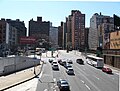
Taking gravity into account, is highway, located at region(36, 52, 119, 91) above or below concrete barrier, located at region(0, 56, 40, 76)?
below

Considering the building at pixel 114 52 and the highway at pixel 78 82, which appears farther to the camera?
the building at pixel 114 52

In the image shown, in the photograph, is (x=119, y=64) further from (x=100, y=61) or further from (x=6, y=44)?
(x=6, y=44)

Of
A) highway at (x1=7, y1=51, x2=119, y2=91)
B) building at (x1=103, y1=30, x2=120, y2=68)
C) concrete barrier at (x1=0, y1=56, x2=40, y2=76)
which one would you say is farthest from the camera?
building at (x1=103, y1=30, x2=120, y2=68)

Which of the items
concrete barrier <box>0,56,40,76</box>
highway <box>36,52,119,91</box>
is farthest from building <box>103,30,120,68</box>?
concrete barrier <box>0,56,40,76</box>

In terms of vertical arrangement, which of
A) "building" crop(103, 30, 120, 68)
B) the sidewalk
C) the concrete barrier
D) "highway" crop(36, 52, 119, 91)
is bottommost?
"highway" crop(36, 52, 119, 91)

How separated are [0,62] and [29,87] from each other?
1916cm

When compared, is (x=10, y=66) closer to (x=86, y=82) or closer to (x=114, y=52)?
(x=86, y=82)

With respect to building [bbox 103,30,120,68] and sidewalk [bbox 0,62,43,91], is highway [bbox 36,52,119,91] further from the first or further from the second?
building [bbox 103,30,120,68]

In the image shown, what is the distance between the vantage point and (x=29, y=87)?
35.9 metres

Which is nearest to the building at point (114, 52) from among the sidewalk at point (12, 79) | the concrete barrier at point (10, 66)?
the concrete barrier at point (10, 66)

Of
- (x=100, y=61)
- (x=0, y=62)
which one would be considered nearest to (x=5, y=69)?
(x=0, y=62)

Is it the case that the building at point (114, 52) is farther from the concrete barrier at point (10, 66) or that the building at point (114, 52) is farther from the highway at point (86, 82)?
the concrete barrier at point (10, 66)

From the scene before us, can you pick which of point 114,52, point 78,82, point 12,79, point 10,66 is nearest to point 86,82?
point 78,82

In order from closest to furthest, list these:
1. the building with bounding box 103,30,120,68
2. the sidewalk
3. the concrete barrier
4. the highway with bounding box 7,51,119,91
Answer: the highway with bounding box 7,51,119,91
the sidewalk
the concrete barrier
the building with bounding box 103,30,120,68
